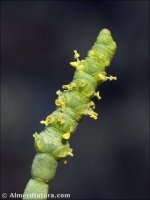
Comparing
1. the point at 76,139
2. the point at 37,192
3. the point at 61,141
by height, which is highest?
the point at 76,139

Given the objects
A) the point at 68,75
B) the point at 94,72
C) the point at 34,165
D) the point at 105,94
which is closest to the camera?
the point at 94,72

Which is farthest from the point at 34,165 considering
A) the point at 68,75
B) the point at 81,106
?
the point at 68,75

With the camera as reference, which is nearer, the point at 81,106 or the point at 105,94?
the point at 81,106

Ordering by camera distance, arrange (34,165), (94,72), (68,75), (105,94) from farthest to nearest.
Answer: (105,94), (68,75), (34,165), (94,72)

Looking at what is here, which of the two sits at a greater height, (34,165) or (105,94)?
(105,94)

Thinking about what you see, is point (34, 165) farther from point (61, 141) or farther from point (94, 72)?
point (94, 72)

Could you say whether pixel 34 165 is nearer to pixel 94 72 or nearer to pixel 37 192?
pixel 37 192
